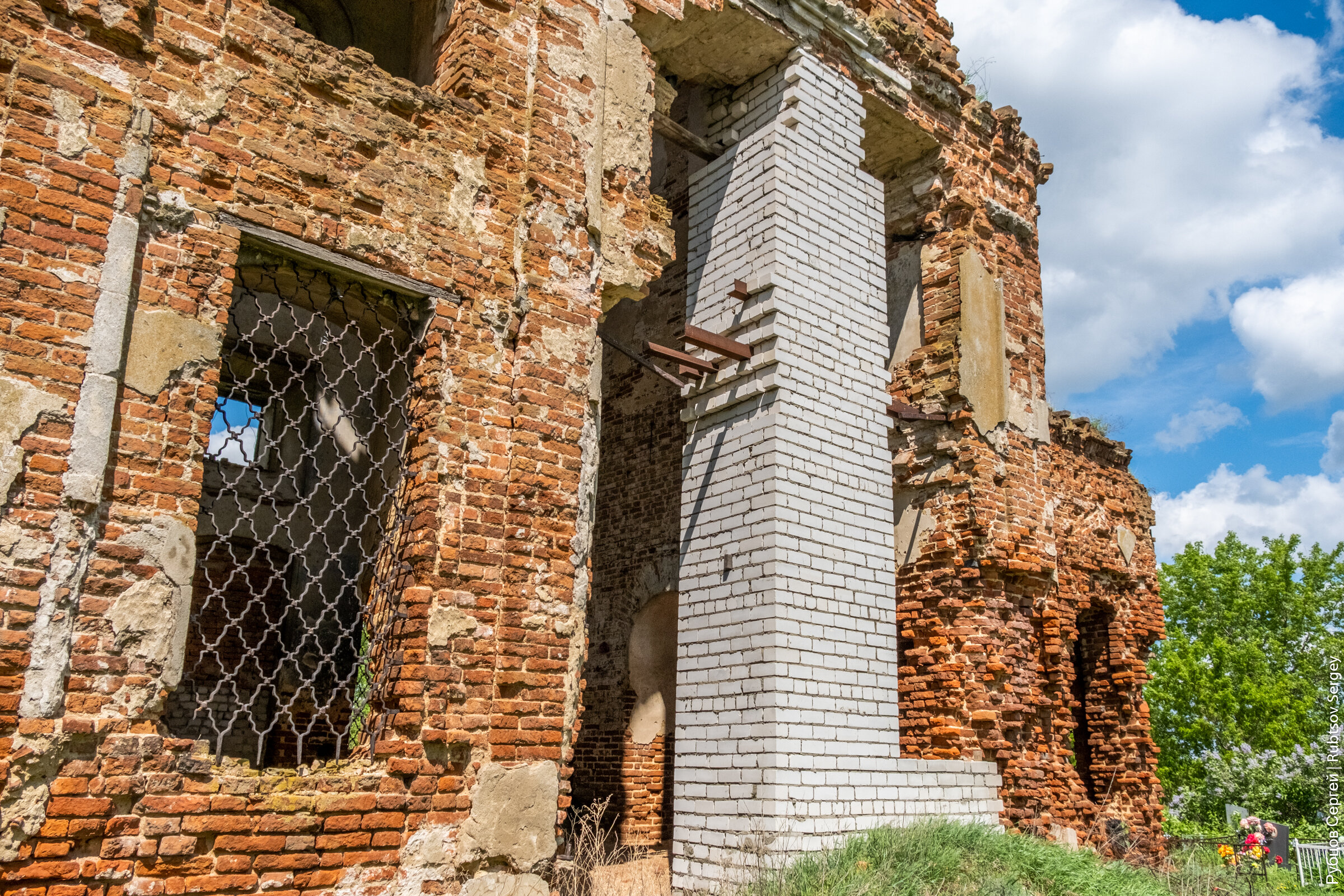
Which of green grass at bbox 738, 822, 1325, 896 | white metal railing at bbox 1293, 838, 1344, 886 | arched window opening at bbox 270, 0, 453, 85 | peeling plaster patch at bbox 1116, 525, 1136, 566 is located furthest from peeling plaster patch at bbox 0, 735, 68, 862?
white metal railing at bbox 1293, 838, 1344, 886

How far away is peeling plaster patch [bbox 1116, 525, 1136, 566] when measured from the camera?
11.8 m

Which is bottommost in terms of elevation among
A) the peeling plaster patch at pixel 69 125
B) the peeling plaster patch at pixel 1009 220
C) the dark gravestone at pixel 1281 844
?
the dark gravestone at pixel 1281 844

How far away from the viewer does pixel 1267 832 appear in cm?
934

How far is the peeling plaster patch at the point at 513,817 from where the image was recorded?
4.59 metres

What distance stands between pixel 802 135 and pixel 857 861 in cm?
524

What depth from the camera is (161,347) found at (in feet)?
13.4

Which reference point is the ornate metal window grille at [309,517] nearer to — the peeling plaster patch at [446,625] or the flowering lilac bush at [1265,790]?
the peeling plaster patch at [446,625]

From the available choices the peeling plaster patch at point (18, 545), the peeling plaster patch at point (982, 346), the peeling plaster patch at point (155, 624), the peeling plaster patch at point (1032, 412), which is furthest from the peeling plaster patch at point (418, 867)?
the peeling plaster patch at point (1032, 412)

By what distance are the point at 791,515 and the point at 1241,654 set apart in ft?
71.4

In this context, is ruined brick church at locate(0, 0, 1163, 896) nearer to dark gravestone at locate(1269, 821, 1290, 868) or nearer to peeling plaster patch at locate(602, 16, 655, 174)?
peeling plaster patch at locate(602, 16, 655, 174)

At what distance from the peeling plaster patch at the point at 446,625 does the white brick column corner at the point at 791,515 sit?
2.16 metres

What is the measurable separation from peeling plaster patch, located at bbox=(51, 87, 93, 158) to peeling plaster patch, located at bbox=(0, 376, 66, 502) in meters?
1.02

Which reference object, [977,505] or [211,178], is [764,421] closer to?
[977,505]

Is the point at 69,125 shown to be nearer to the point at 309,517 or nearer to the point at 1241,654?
the point at 309,517
